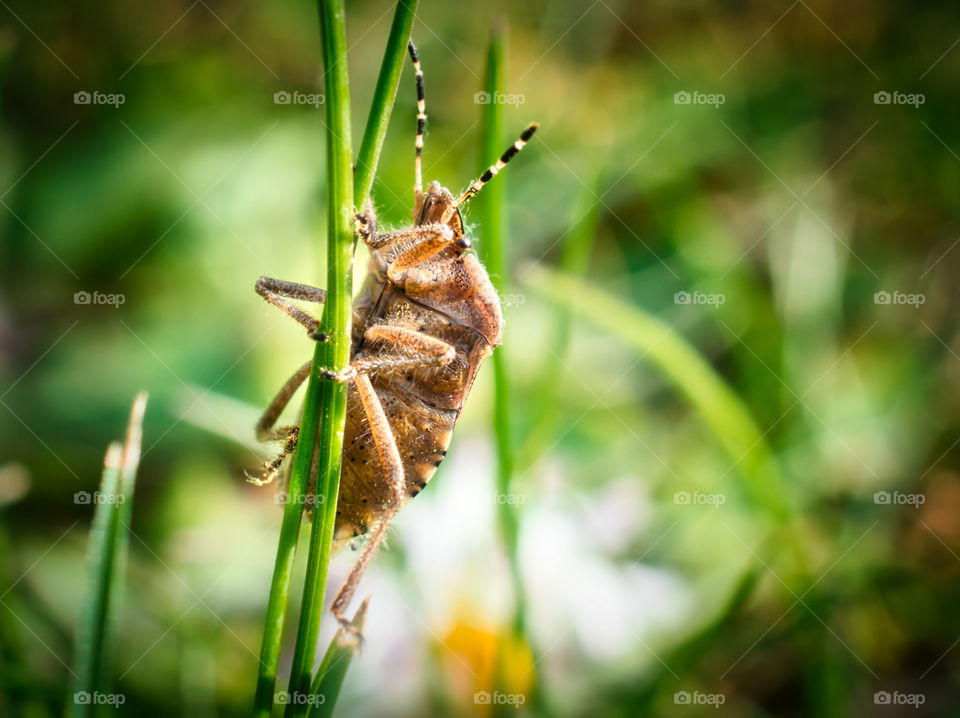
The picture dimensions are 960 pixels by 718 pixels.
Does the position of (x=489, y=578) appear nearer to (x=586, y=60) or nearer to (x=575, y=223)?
(x=575, y=223)

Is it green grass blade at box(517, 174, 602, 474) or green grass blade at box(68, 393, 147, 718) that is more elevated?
green grass blade at box(517, 174, 602, 474)

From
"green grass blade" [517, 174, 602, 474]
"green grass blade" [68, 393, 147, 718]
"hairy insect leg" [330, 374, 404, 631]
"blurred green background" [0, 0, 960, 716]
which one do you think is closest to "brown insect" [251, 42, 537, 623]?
"hairy insect leg" [330, 374, 404, 631]

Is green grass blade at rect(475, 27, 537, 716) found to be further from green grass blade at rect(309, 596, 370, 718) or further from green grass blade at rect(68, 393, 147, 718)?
green grass blade at rect(68, 393, 147, 718)

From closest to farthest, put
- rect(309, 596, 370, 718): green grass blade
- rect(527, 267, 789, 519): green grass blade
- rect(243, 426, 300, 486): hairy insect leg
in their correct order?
rect(309, 596, 370, 718): green grass blade, rect(243, 426, 300, 486): hairy insect leg, rect(527, 267, 789, 519): green grass blade

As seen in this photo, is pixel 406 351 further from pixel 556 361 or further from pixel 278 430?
pixel 556 361

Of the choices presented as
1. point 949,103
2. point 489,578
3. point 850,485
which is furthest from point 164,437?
point 949,103

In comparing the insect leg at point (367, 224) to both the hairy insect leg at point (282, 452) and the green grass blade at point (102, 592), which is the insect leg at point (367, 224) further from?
the green grass blade at point (102, 592)

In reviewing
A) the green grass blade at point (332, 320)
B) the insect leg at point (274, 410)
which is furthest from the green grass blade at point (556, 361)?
the green grass blade at point (332, 320)
